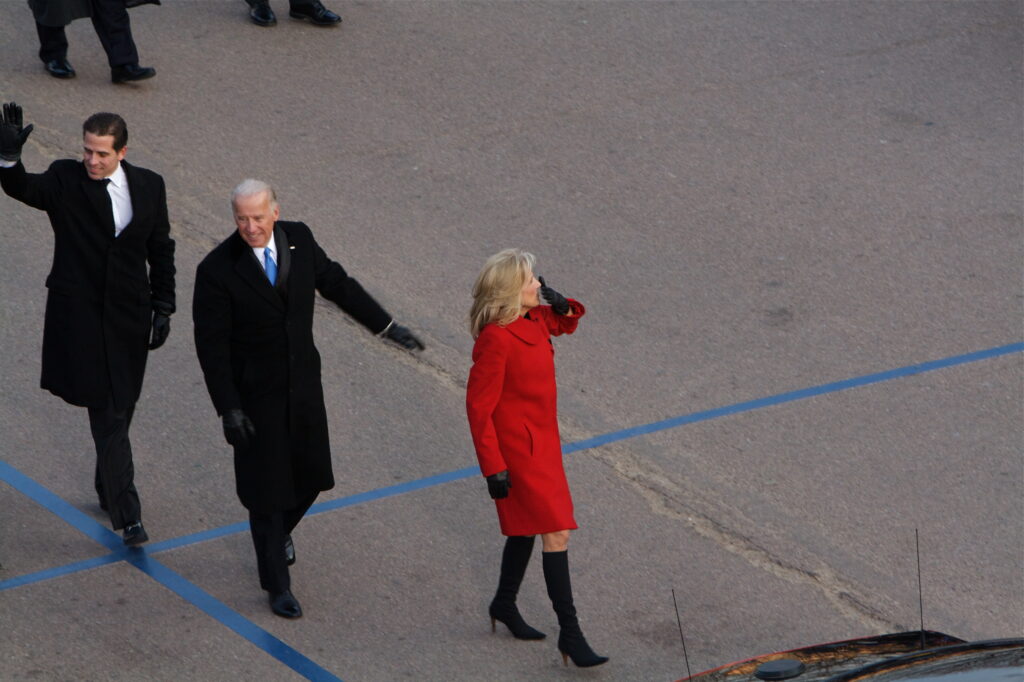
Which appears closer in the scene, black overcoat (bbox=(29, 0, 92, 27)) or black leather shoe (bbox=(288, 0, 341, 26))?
black overcoat (bbox=(29, 0, 92, 27))

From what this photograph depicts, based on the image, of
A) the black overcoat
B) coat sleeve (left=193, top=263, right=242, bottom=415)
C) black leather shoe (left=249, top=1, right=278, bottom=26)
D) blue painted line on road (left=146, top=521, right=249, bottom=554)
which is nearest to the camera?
coat sleeve (left=193, top=263, right=242, bottom=415)

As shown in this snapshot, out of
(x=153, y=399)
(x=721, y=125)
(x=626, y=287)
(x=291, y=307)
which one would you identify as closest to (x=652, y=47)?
(x=721, y=125)

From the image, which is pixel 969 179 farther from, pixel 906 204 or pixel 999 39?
pixel 999 39

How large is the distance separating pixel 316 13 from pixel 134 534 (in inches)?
266

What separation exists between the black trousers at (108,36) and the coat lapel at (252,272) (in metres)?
5.45

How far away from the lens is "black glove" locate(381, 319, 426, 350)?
6195 mm

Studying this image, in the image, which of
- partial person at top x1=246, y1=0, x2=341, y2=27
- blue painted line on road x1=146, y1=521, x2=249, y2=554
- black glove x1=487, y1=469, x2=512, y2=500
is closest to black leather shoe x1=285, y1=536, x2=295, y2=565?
blue painted line on road x1=146, y1=521, x2=249, y2=554

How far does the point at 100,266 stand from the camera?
19.9 ft

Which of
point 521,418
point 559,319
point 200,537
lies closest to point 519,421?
point 521,418

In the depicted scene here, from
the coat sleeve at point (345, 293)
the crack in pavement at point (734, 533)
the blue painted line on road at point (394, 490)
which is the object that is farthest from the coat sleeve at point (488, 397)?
the crack in pavement at point (734, 533)

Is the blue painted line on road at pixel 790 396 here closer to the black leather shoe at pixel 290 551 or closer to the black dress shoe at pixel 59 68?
the black leather shoe at pixel 290 551

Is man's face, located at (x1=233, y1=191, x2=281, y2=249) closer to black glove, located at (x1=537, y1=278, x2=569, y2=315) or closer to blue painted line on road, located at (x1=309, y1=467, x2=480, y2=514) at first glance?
black glove, located at (x1=537, y1=278, x2=569, y2=315)

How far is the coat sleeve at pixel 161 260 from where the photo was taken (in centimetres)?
617

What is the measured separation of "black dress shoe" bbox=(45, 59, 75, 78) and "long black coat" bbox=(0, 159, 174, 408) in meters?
5.24
